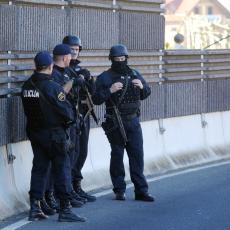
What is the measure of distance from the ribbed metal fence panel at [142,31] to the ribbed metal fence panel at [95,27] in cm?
25

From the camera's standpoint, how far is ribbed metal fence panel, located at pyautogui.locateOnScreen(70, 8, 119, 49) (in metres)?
12.2

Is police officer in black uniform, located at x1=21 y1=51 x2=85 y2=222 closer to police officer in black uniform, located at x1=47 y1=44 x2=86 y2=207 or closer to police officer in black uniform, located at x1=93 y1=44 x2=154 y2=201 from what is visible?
police officer in black uniform, located at x1=47 y1=44 x2=86 y2=207

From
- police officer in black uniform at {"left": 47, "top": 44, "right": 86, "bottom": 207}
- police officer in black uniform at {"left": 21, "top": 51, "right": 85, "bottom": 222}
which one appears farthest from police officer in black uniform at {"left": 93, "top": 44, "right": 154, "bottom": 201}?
police officer in black uniform at {"left": 21, "top": 51, "right": 85, "bottom": 222}

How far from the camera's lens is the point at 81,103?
10.5 m

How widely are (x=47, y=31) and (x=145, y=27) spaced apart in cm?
276

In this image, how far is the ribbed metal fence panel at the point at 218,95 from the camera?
50.0 feet

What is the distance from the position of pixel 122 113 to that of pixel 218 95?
15.9 feet

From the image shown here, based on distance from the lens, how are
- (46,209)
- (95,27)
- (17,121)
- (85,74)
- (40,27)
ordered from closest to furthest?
(46,209), (85,74), (17,121), (40,27), (95,27)

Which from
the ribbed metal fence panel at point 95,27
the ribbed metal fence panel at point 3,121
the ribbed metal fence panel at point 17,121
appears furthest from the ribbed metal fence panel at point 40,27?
the ribbed metal fence panel at point 3,121

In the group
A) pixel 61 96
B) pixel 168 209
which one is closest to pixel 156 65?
pixel 168 209

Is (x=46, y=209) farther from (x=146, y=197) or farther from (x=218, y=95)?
(x=218, y=95)

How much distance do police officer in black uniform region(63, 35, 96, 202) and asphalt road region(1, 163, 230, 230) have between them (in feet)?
1.11

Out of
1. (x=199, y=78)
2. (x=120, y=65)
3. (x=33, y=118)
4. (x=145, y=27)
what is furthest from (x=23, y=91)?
(x=199, y=78)

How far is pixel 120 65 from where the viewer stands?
10797mm
